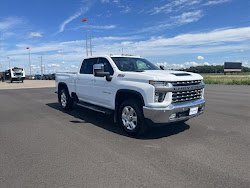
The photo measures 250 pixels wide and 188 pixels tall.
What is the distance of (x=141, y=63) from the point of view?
6.32m

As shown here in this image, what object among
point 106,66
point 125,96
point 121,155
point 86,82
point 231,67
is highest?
point 231,67

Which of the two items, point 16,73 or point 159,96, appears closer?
point 159,96

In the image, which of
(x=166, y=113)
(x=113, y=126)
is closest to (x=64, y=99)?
(x=113, y=126)

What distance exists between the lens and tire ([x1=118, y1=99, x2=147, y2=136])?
15.6ft

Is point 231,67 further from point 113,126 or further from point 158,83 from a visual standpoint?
point 158,83

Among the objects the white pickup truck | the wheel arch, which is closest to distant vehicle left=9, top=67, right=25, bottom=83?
the white pickup truck

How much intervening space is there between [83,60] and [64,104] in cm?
210

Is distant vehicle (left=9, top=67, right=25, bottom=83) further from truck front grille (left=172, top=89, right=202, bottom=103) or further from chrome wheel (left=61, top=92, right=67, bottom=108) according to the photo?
truck front grille (left=172, top=89, right=202, bottom=103)

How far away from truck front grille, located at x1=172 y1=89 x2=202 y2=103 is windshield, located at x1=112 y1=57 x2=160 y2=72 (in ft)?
4.60

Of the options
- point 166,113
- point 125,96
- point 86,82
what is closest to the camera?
point 166,113

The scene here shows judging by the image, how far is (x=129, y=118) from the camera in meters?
5.02

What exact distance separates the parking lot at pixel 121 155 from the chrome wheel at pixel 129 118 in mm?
278

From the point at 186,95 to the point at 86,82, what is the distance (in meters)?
3.21

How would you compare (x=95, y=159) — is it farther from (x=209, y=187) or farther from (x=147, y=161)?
(x=209, y=187)
